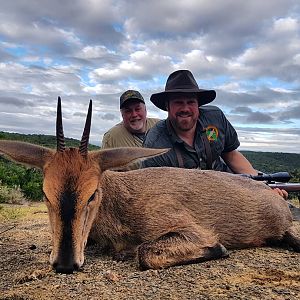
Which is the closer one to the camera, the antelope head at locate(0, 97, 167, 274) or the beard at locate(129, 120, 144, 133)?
the antelope head at locate(0, 97, 167, 274)

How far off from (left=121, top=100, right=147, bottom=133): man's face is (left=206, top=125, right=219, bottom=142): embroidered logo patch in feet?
7.93

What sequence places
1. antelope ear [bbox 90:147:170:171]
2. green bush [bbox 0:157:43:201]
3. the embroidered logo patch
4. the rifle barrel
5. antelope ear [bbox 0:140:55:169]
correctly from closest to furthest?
antelope ear [bbox 0:140:55:169] → antelope ear [bbox 90:147:170:171] → the rifle barrel → the embroidered logo patch → green bush [bbox 0:157:43:201]

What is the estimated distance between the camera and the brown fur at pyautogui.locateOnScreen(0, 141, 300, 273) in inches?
197

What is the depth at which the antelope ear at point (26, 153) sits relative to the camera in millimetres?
5566

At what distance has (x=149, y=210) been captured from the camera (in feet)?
19.9

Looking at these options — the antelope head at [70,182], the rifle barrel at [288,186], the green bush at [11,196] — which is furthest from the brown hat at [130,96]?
the green bush at [11,196]

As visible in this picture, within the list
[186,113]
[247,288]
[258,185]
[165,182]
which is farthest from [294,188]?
[247,288]

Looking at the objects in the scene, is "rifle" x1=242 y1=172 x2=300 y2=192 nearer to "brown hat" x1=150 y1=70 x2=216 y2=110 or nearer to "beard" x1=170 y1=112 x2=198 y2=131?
"beard" x1=170 y1=112 x2=198 y2=131

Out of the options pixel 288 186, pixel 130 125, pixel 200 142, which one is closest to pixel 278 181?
pixel 288 186

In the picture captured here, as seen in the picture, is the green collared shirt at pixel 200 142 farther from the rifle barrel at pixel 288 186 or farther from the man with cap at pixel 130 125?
the man with cap at pixel 130 125

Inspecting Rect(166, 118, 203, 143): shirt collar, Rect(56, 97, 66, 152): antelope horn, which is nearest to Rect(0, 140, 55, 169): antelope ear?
Rect(56, 97, 66, 152): antelope horn

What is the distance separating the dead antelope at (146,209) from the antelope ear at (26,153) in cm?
1

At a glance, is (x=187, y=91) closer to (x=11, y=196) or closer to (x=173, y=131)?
(x=173, y=131)

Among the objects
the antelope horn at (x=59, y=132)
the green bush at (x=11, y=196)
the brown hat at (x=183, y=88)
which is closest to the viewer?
the antelope horn at (x=59, y=132)
